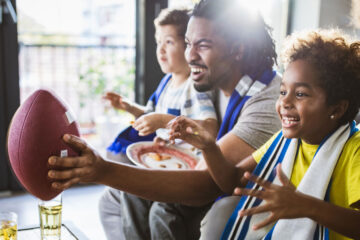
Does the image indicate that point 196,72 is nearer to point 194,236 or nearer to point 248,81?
point 248,81

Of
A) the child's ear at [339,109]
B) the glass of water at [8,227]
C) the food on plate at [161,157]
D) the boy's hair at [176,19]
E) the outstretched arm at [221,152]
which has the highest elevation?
the boy's hair at [176,19]

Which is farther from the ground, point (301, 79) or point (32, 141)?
point (301, 79)

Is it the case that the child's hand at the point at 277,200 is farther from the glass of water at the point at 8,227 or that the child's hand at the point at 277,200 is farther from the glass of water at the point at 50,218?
the glass of water at the point at 8,227

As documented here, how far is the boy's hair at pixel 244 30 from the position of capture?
1725mm

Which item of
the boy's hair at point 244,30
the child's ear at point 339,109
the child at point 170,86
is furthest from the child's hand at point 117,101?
the child's ear at point 339,109

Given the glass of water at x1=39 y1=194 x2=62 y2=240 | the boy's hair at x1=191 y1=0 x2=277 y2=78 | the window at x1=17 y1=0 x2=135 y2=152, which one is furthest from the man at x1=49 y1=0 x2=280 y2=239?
the window at x1=17 y1=0 x2=135 y2=152

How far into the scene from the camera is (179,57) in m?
2.10

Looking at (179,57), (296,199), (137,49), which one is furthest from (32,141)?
(137,49)

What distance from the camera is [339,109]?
3.87 ft

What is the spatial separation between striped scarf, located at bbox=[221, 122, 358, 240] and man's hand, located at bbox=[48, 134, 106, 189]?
1.53 feet

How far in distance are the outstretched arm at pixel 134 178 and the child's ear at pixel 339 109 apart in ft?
1.60

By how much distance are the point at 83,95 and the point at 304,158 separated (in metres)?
3.25

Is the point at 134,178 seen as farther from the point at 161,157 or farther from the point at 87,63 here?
the point at 87,63

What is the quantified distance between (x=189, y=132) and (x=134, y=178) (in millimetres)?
243
